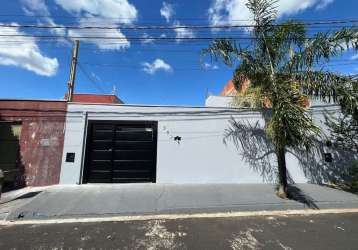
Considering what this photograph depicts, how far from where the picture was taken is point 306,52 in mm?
7273

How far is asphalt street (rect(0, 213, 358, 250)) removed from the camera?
4602mm

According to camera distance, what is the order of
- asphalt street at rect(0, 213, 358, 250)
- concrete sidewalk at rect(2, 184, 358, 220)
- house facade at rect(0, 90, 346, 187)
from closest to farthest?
asphalt street at rect(0, 213, 358, 250)
concrete sidewalk at rect(2, 184, 358, 220)
house facade at rect(0, 90, 346, 187)

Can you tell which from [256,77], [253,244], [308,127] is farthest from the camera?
[256,77]

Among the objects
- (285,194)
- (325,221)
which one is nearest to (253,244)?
(325,221)

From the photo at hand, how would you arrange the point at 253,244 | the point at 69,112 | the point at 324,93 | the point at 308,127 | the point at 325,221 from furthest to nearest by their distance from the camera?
Answer: the point at 69,112
the point at 324,93
the point at 308,127
the point at 325,221
the point at 253,244

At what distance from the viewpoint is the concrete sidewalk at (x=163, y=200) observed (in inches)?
252

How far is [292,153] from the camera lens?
938 centimetres

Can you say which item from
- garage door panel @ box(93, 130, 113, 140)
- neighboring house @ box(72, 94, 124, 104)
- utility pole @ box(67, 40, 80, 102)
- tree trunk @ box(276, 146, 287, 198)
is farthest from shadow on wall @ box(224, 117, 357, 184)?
neighboring house @ box(72, 94, 124, 104)

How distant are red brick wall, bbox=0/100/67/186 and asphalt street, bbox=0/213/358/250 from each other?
3586 millimetres

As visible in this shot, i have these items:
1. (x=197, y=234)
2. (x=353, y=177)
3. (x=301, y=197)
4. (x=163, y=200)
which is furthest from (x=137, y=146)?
(x=353, y=177)

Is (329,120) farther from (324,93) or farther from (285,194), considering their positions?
(285,194)

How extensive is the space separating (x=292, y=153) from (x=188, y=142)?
13.3 feet

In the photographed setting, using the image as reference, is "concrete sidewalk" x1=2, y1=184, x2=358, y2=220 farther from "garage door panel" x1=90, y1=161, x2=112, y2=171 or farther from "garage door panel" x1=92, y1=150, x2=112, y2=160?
"garage door panel" x1=92, y1=150, x2=112, y2=160

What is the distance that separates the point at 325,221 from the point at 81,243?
5.50m
